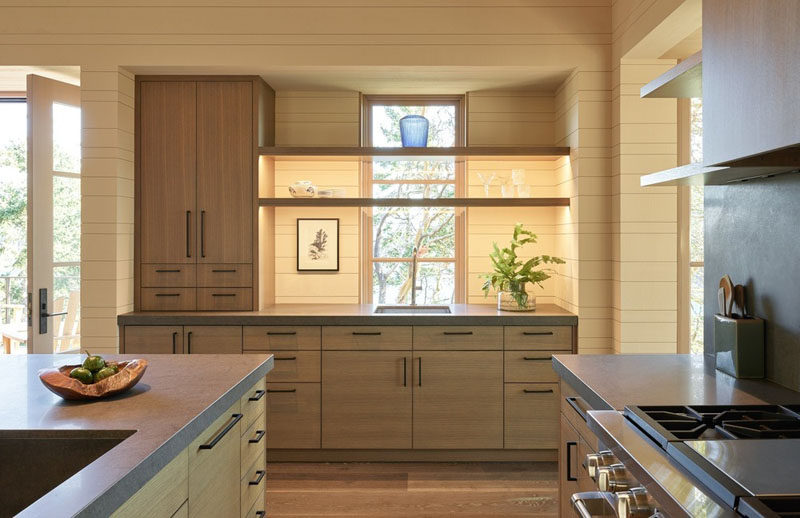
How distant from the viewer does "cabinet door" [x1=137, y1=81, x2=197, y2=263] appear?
4.08 m

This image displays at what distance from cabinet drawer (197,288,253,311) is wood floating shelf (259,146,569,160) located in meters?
0.91

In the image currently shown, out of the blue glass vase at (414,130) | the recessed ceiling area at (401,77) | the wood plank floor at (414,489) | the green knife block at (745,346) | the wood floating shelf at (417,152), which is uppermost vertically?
the recessed ceiling area at (401,77)

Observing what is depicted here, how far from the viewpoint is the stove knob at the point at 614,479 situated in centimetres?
147

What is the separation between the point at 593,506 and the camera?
1.67 metres

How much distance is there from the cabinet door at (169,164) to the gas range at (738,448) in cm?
321

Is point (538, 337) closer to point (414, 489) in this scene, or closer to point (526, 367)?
point (526, 367)

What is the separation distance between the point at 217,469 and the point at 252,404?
1.38ft

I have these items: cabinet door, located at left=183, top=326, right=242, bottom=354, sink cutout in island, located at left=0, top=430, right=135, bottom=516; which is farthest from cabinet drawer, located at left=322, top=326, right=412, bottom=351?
sink cutout in island, located at left=0, top=430, right=135, bottom=516

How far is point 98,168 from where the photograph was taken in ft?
12.8

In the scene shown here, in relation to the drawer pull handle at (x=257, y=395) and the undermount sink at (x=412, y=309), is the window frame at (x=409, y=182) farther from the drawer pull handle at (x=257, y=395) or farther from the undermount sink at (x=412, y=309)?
the drawer pull handle at (x=257, y=395)

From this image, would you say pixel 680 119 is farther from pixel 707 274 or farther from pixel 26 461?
pixel 26 461

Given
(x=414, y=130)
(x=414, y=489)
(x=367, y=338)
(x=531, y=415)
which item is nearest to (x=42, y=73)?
(x=414, y=130)

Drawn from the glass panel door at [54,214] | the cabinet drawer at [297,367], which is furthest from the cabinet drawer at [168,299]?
the cabinet drawer at [297,367]

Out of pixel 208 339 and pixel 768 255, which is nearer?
pixel 768 255
